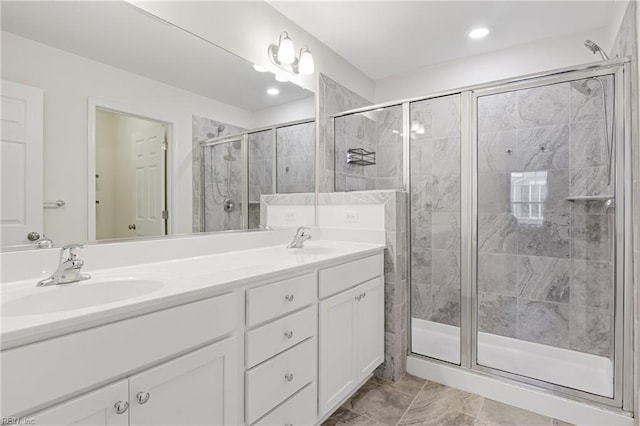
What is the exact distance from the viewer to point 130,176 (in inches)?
54.9

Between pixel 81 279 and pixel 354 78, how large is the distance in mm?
2699

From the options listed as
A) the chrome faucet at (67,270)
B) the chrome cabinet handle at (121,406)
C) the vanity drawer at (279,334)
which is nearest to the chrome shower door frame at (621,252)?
the vanity drawer at (279,334)

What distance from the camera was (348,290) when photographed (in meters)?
1.71

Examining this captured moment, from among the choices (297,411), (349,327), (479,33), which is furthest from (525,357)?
(479,33)

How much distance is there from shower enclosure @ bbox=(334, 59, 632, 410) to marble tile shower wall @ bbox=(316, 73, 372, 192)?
10cm

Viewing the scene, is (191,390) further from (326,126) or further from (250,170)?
(326,126)

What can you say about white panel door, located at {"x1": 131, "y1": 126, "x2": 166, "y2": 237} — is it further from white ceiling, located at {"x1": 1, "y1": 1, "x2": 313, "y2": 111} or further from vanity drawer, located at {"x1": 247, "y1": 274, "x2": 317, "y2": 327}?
vanity drawer, located at {"x1": 247, "y1": 274, "x2": 317, "y2": 327}

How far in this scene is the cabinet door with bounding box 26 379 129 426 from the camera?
27.3 inches

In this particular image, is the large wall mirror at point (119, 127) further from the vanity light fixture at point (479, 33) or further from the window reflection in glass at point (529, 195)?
the window reflection in glass at point (529, 195)

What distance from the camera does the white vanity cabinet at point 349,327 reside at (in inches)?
Answer: 60.2

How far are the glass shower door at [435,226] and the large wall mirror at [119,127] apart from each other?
1.19 meters

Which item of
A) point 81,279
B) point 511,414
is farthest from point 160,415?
point 511,414

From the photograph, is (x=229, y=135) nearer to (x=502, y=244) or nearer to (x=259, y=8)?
(x=259, y=8)

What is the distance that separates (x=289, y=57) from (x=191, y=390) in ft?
6.53
